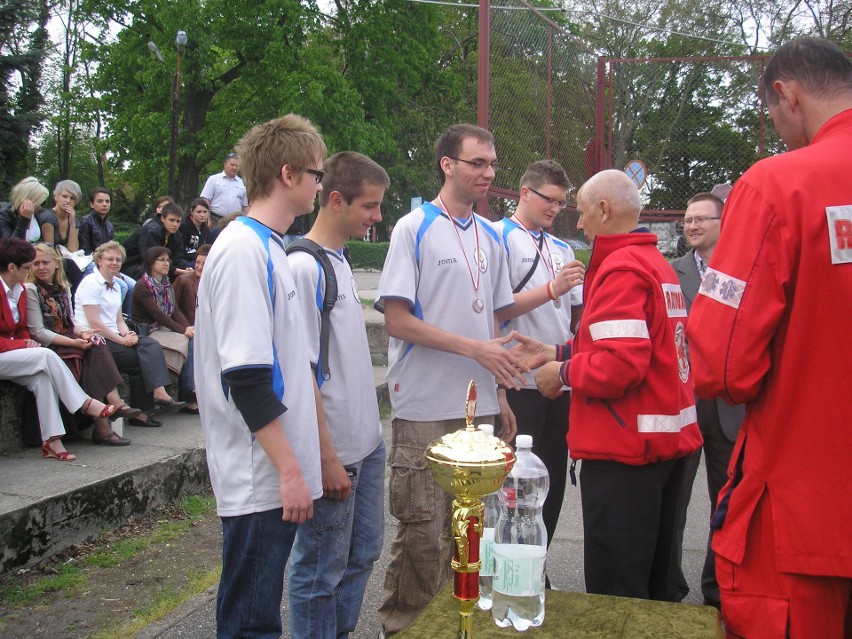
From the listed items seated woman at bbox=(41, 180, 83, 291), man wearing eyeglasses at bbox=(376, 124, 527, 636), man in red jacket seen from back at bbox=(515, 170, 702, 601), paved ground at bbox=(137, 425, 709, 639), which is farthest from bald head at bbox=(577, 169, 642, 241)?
seated woman at bbox=(41, 180, 83, 291)

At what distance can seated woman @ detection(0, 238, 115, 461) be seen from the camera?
545 cm

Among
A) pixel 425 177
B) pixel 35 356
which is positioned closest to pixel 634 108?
pixel 35 356

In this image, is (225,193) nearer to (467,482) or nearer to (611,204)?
(611,204)

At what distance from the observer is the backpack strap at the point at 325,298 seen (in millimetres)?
2928

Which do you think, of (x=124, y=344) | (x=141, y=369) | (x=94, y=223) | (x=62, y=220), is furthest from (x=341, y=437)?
(x=94, y=223)

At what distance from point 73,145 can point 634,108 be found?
150ft

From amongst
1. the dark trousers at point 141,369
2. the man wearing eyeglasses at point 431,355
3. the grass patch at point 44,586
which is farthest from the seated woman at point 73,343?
the man wearing eyeglasses at point 431,355

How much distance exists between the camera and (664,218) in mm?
9102

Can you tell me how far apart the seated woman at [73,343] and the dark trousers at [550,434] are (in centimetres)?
333

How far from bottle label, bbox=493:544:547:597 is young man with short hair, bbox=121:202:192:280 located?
7.53 metres

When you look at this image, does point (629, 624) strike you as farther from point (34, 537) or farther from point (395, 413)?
point (34, 537)

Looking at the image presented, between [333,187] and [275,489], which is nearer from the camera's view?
[275,489]

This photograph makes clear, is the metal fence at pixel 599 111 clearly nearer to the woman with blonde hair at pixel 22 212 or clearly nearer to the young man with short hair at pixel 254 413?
the young man with short hair at pixel 254 413

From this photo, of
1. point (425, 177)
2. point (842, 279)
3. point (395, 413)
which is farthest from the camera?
point (425, 177)
